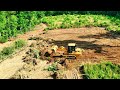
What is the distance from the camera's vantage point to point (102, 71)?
12148 millimetres

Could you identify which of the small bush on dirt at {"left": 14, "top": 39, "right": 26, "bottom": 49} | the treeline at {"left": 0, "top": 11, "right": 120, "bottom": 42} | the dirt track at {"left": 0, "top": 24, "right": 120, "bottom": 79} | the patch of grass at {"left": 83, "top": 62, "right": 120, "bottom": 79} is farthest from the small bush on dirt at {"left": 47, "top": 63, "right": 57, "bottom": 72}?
the treeline at {"left": 0, "top": 11, "right": 120, "bottom": 42}

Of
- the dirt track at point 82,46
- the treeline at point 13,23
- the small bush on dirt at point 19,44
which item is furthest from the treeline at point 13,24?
the small bush on dirt at point 19,44

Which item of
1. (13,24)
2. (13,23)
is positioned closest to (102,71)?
(13,24)

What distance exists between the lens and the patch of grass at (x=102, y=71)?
37.4ft

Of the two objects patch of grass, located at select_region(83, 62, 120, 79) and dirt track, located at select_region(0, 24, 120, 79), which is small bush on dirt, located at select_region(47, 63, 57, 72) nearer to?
dirt track, located at select_region(0, 24, 120, 79)

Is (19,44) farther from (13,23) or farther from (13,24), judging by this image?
(13,23)

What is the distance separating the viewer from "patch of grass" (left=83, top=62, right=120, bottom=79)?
1141 cm

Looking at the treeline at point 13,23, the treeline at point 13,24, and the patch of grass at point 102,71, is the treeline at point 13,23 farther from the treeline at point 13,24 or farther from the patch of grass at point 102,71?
the patch of grass at point 102,71

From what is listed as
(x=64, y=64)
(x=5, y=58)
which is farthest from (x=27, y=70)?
(x=5, y=58)

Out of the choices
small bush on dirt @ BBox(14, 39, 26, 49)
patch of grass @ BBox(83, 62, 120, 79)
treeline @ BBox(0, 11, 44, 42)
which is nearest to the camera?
patch of grass @ BBox(83, 62, 120, 79)

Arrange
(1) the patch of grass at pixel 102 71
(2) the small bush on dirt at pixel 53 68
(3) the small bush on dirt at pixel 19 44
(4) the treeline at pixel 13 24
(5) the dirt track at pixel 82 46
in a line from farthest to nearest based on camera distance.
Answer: (4) the treeline at pixel 13 24 → (3) the small bush on dirt at pixel 19 44 → (5) the dirt track at pixel 82 46 → (2) the small bush on dirt at pixel 53 68 → (1) the patch of grass at pixel 102 71

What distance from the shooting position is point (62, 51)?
16.8 meters

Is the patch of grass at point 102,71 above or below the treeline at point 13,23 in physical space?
below
